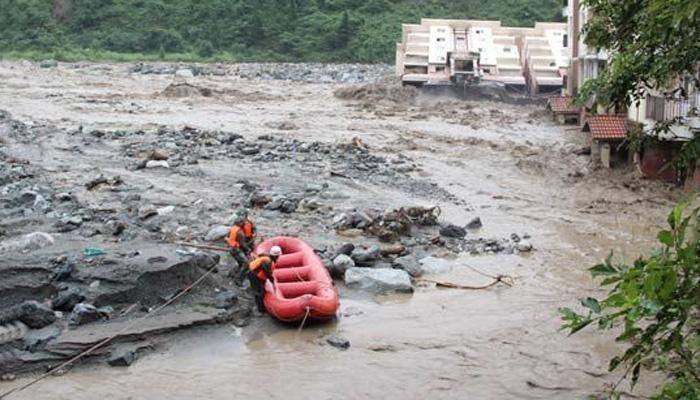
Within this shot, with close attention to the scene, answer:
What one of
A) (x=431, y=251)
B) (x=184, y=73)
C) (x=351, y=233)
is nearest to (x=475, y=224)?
(x=431, y=251)

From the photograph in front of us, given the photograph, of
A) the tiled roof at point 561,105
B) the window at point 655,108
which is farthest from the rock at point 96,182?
the tiled roof at point 561,105

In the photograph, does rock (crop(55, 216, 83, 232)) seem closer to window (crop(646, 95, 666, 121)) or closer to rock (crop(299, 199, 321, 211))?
rock (crop(299, 199, 321, 211))

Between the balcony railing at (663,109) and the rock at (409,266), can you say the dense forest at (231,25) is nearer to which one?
the balcony railing at (663,109)

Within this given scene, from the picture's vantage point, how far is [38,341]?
6988mm

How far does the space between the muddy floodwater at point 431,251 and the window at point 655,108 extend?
1292 mm

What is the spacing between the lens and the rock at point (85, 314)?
292 inches

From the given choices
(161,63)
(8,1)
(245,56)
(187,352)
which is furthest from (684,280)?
(8,1)

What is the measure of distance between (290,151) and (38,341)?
35.1 ft

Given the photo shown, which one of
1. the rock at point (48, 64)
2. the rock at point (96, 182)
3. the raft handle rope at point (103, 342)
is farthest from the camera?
the rock at point (48, 64)

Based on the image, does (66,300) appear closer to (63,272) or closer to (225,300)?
(63,272)

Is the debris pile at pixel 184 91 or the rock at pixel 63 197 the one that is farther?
the debris pile at pixel 184 91

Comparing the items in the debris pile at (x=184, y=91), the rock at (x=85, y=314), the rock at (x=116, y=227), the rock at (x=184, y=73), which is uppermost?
the rock at (x=184, y=73)

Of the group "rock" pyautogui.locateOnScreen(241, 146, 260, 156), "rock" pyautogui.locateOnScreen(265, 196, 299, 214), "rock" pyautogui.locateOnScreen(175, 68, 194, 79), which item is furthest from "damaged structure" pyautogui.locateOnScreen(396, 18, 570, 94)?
"rock" pyautogui.locateOnScreen(265, 196, 299, 214)

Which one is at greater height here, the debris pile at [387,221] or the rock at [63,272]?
the rock at [63,272]
